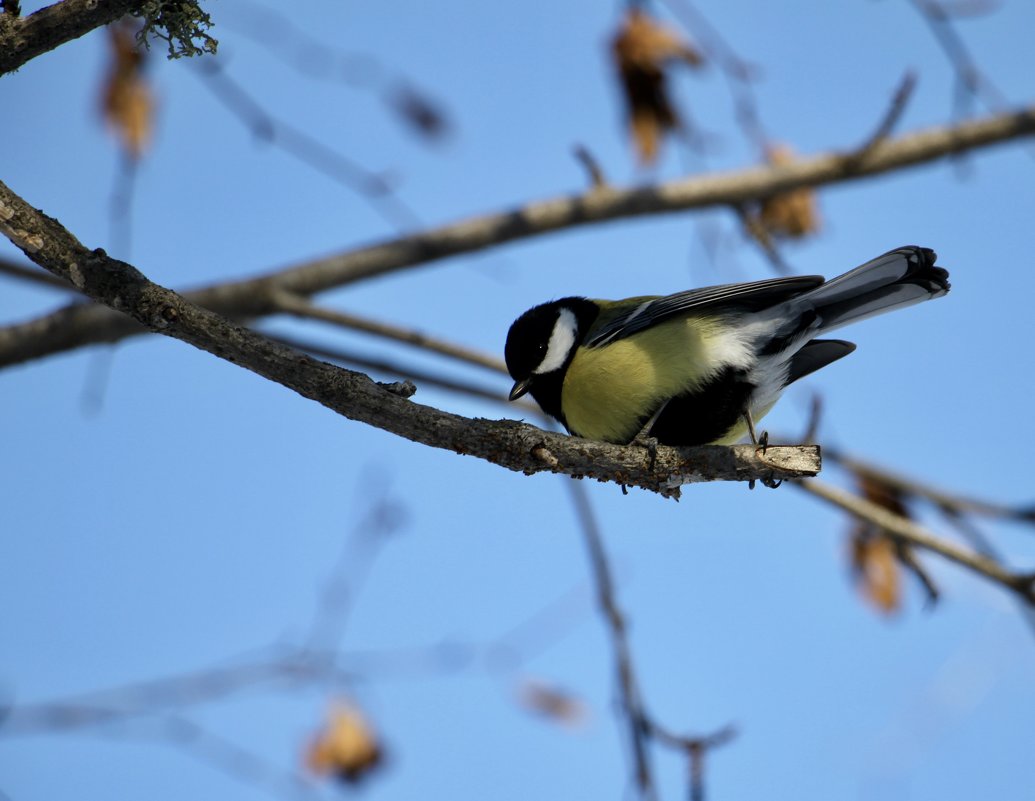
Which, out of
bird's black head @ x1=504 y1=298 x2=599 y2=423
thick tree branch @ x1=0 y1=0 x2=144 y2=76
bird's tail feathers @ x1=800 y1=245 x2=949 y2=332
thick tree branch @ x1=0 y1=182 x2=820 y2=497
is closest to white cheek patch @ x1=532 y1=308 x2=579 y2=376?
bird's black head @ x1=504 y1=298 x2=599 y2=423

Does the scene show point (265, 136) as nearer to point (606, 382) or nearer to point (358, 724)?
point (606, 382)

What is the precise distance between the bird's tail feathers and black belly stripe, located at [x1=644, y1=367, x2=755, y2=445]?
43 centimetres

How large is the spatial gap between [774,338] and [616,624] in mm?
1535

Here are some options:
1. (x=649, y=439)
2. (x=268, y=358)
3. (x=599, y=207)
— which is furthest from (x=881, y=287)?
(x=268, y=358)

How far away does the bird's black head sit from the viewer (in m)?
4.32

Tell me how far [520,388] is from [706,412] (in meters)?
0.92

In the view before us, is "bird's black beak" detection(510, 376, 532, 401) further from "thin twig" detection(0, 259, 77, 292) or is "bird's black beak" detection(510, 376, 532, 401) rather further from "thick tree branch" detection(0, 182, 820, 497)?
"thin twig" detection(0, 259, 77, 292)

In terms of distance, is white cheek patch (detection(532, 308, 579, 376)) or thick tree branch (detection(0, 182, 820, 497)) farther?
white cheek patch (detection(532, 308, 579, 376))

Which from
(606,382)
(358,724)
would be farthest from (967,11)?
(358,724)

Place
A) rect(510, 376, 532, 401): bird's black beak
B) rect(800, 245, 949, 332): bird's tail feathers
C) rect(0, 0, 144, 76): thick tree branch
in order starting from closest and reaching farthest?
rect(0, 0, 144, 76): thick tree branch
rect(800, 245, 949, 332): bird's tail feathers
rect(510, 376, 532, 401): bird's black beak

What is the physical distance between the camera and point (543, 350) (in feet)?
14.5

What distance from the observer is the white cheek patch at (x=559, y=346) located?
4340 mm

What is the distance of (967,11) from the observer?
459 cm

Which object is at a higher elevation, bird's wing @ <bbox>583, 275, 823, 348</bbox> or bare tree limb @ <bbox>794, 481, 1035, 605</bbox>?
bird's wing @ <bbox>583, 275, 823, 348</bbox>
